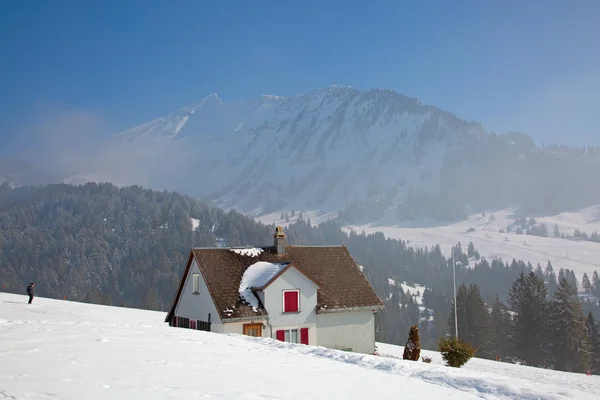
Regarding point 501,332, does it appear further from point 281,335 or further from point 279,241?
point 281,335

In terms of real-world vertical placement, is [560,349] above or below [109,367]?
below

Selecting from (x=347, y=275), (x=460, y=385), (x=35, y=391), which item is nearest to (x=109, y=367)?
(x=35, y=391)

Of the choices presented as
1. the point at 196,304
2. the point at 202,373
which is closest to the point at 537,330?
the point at 196,304

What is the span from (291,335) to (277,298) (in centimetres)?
262

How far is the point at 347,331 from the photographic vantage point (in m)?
35.6

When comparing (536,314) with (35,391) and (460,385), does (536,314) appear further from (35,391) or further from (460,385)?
(35,391)

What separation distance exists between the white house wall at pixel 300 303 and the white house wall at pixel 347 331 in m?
0.77

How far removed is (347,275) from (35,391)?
30.1 m

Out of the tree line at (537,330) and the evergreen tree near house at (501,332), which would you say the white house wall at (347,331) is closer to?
the tree line at (537,330)

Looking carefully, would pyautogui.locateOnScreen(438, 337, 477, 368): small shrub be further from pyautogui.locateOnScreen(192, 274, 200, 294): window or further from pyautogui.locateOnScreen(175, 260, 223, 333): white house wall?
pyautogui.locateOnScreen(192, 274, 200, 294): window

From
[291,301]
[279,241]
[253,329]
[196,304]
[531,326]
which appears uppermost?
[279,241]

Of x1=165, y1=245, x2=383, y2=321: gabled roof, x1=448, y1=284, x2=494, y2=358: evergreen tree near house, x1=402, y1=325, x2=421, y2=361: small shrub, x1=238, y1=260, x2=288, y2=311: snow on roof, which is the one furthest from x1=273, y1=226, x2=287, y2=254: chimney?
x1=448, y1=284, x2=494, y2=358: evergreen tree near house

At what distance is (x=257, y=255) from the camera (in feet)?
120

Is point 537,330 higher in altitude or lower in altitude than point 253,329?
lower
